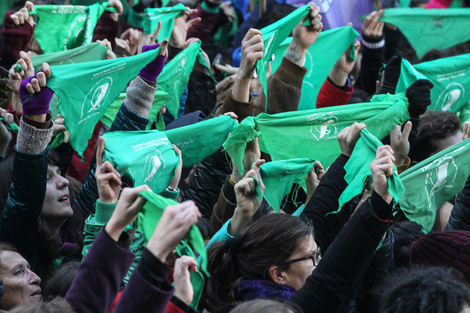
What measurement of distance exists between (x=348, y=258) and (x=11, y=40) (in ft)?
9.01

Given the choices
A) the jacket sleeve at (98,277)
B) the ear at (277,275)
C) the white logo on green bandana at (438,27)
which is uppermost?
the jacket sleeve at (98,277)

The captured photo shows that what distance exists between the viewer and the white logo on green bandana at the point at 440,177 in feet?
11.9

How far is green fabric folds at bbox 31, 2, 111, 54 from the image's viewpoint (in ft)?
16.1

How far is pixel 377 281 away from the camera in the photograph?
3.18 metres

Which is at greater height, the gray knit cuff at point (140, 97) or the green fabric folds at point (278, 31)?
the green fabric folds at point (278, 31)

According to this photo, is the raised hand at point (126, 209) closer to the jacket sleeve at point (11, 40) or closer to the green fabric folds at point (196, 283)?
the green fabric folds at point (196, 283)

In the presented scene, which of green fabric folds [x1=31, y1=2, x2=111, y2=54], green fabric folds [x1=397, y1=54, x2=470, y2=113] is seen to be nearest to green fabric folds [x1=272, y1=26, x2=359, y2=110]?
green fabric folds [x1=397, y1=54, x2=470, y2=113]

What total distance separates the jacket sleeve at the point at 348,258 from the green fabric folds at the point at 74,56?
2.45 m

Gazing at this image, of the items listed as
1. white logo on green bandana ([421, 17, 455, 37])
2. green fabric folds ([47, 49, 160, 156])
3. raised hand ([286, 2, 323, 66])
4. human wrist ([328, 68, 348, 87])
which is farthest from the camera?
white logo on green bandana ([421, 17, 455, 37])

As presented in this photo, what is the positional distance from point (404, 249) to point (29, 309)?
2.05 meters

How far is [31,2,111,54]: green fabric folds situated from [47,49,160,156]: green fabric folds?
1116 millimetres

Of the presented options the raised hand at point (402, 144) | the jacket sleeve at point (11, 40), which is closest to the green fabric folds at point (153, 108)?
the jacket sleeve at point (11, 40)

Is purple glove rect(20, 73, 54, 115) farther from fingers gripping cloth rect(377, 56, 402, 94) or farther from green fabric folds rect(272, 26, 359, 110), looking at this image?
fingers gripping cloth rect(377, 56, 402, 94)

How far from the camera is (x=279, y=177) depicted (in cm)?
370
